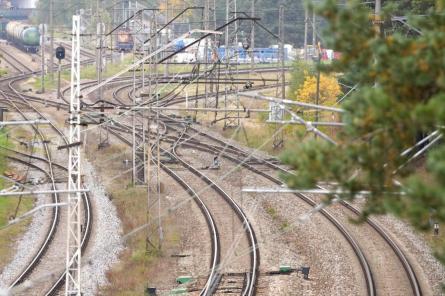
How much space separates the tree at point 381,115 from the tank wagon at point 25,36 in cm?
6568

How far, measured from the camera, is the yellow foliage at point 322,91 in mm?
38438

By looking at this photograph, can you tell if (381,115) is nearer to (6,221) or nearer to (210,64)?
(6,221)

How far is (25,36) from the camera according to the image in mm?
74375

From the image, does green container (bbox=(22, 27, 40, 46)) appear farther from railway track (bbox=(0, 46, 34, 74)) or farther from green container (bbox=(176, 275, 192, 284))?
green container (bbox=(176, 275, 192, 284))

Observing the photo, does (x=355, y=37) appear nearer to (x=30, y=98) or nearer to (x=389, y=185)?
(x=389, y=185)

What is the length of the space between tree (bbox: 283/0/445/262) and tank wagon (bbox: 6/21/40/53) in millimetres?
65684

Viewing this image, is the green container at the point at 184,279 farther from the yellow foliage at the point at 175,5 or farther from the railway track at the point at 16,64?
the yellow foliage at the point at 175,5

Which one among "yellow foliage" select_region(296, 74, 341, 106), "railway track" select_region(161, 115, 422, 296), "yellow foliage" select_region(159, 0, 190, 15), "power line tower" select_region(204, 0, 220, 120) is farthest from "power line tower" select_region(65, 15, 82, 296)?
"yellow foliage" select_region(159, 0, 190, 15)

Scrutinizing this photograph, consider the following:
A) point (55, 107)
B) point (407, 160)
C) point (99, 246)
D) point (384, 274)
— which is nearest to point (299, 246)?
point (384, 274)

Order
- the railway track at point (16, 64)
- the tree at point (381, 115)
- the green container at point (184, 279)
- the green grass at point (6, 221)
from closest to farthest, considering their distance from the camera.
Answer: the tree at point (381, 115)
the green container at point (184, 279)
the green grass at point (6, 221)
the railway track at point (16, 64)

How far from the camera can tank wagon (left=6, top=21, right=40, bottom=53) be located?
73875mm

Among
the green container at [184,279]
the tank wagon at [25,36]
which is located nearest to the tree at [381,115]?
the green container at [184,279]

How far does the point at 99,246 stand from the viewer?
22.5m

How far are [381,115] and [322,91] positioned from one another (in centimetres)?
3024
